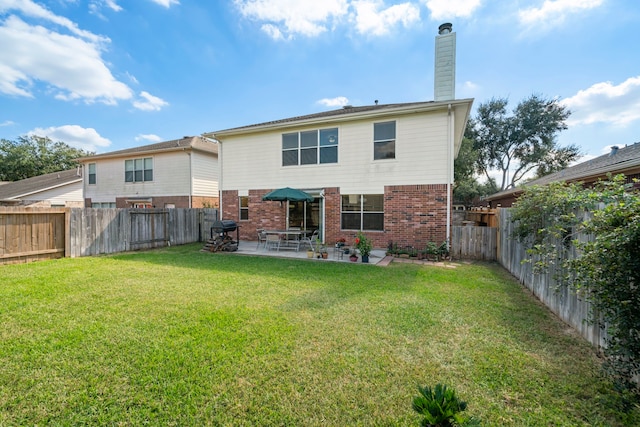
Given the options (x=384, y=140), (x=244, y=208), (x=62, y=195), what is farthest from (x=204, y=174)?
(x=62, y=195)

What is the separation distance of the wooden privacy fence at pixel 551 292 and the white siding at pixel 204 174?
15.9 meters

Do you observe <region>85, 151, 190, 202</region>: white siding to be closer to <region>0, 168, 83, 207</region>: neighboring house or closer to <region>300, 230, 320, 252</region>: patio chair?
<region>0, 168, 83, 207</region>: neighboring house

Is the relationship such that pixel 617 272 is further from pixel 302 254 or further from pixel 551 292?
pixel 302 254

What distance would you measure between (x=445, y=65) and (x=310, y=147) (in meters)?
5.72

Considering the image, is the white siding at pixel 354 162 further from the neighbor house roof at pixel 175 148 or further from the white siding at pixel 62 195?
the white siding at pixel 62 195

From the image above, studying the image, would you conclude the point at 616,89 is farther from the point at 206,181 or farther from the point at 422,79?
the point at 206,181

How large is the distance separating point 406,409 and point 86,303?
5151 millimetres

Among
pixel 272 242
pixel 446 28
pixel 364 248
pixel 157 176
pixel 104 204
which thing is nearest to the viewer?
pixel 364 248

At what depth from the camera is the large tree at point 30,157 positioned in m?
34.5

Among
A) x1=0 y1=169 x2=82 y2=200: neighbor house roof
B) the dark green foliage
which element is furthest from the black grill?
x1=0 y1=169 x2=82 y2=200: neighbor house roof

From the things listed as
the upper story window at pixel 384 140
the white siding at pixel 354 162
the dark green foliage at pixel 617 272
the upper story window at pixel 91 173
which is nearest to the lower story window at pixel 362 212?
the white siding at pixel 354 162

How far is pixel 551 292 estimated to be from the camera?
449cm

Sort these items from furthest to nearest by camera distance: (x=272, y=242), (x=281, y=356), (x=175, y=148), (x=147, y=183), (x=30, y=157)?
(x=30, y=157), (x=147, y=183), (x=175, y=148), (x=272, y=242), (x=281, y=356)

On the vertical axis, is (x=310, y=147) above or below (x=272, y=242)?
above
